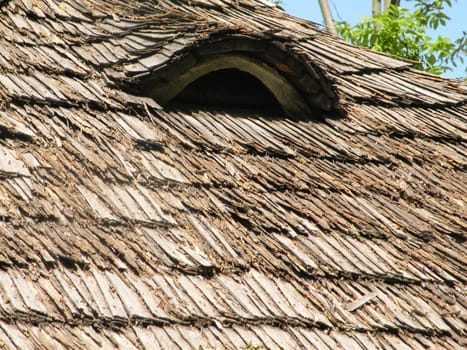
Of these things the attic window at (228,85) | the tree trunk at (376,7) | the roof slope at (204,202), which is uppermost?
the tree trunk at (376,7)

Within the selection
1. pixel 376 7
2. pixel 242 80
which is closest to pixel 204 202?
pixel 242 80

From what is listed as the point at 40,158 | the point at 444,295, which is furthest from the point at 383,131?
the point at 40,158

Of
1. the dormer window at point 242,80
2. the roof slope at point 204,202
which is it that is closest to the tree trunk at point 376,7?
the roof slope at point 204,202

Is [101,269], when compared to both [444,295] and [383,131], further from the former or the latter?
[383,131]

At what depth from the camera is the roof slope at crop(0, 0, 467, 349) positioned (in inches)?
116

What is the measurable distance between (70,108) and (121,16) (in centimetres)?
124

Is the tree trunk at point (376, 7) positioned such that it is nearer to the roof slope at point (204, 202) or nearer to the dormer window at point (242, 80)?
the roof slope at point (204, 202)

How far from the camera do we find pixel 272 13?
6.16m

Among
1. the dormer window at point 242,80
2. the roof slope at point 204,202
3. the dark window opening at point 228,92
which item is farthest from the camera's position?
the dark window opening at point 228,92

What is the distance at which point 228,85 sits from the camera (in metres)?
4.92

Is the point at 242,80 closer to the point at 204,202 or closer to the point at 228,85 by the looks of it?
the point at 228,85

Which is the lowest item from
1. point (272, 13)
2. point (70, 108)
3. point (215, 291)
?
point (215, 291)

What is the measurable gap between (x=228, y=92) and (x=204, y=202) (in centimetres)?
130

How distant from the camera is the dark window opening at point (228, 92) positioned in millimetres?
4770
